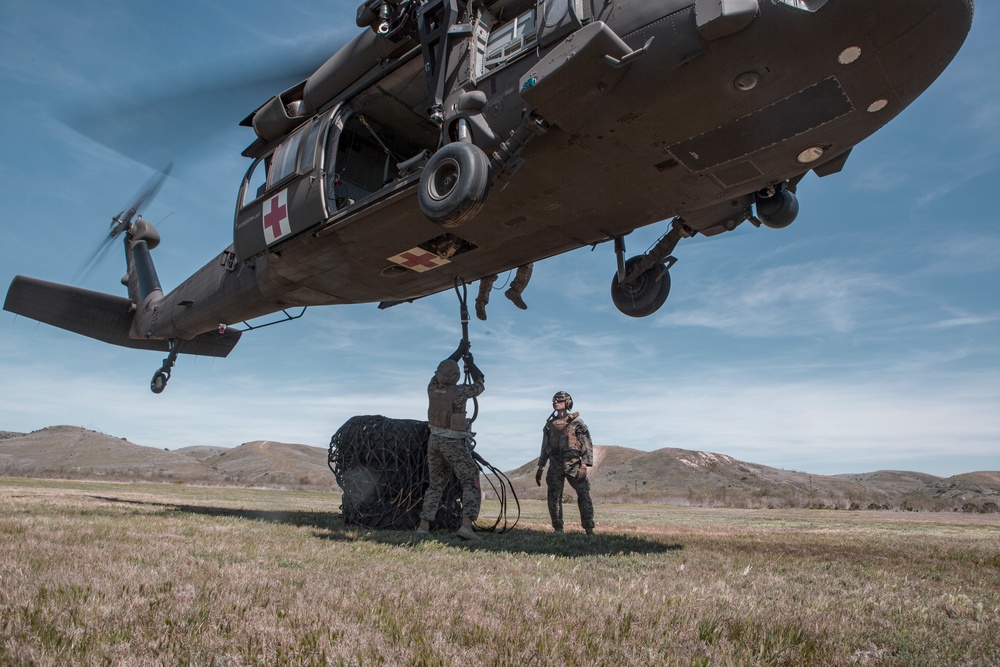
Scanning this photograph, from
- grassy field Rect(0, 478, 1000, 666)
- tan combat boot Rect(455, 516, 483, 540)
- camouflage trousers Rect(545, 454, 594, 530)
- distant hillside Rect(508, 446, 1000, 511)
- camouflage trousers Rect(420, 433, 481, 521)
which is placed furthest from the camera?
distant hillside Rect(508, 446, 1000, 511)

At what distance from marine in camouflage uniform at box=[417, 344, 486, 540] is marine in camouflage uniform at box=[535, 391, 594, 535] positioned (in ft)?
4.69

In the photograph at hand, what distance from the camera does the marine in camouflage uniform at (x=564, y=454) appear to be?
839 centimetres

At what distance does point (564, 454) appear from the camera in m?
8.58

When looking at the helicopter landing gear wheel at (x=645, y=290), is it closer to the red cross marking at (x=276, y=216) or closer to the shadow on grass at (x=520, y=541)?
the shadow on grass at (x=520, y=541)

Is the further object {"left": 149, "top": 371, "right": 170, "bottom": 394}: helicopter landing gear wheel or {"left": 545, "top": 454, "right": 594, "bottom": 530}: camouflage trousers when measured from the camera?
{"left": 149, "top": 371, "right": 170, "bottom": 394}: helicopter landing gear wheel

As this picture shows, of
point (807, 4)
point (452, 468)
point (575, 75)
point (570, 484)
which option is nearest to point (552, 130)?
point (575, 75)

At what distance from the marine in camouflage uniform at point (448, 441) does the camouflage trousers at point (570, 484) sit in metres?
1.63

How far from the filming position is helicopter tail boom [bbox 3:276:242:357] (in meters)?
12.7

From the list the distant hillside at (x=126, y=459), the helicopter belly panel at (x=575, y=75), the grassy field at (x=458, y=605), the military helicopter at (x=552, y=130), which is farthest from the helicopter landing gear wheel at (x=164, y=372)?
the distant hillside at (x=126, y=459)

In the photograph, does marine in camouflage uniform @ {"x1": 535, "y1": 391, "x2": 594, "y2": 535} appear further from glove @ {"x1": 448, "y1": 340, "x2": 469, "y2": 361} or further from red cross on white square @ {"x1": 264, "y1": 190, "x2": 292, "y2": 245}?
red cross on white square @ {"x1": 264, "y1": 190, "x2": 292, "y2": 245}

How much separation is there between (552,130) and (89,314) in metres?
12.2

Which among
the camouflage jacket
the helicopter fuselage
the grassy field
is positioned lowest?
the grassy field

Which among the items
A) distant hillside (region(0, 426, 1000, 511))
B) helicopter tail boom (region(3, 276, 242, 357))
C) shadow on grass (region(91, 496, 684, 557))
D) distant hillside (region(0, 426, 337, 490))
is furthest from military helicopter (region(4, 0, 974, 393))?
distant hillside (region(0, 426, 337, 490))

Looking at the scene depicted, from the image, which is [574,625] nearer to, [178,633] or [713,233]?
[178,633]
